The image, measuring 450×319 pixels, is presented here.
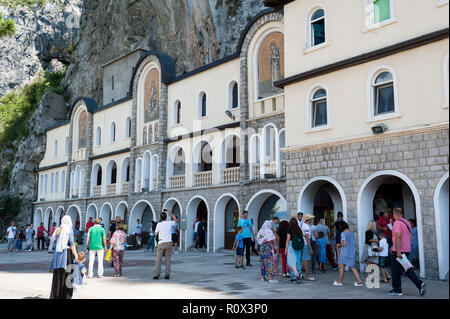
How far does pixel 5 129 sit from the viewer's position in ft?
163

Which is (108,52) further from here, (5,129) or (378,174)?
(378,174)

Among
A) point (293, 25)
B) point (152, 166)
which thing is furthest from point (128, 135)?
point (293, 25)

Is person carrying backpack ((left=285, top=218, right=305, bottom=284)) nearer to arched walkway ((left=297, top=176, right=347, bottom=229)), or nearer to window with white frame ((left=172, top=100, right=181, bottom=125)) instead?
arched walkway ((left=297, top=176, right=347, bottom=229))

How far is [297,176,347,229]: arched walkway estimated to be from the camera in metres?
14.5

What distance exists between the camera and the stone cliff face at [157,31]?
1187 inches

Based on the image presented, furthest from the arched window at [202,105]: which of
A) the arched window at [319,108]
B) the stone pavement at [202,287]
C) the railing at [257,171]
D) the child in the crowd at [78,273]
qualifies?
the child in the crowd at [78,273]

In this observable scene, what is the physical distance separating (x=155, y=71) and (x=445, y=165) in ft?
65.8

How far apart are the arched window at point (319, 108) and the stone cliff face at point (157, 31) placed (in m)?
15.6

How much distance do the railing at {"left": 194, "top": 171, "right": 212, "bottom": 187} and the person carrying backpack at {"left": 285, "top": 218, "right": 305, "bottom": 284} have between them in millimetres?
11820

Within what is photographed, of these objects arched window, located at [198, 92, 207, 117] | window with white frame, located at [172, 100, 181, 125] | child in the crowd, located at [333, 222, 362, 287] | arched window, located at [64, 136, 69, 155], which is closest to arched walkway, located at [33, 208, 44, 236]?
arched window, located at [64, 136, 69, 155]

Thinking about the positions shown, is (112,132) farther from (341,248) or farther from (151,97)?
(341,248)

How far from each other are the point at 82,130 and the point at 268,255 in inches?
1066

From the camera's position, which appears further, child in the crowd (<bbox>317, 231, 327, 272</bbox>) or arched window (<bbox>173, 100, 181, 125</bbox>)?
arched window (<bbox>173, 100, 181, 125</bbox>)

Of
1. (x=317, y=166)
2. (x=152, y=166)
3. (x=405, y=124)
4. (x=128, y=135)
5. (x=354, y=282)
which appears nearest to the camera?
(x=354, y=282)
